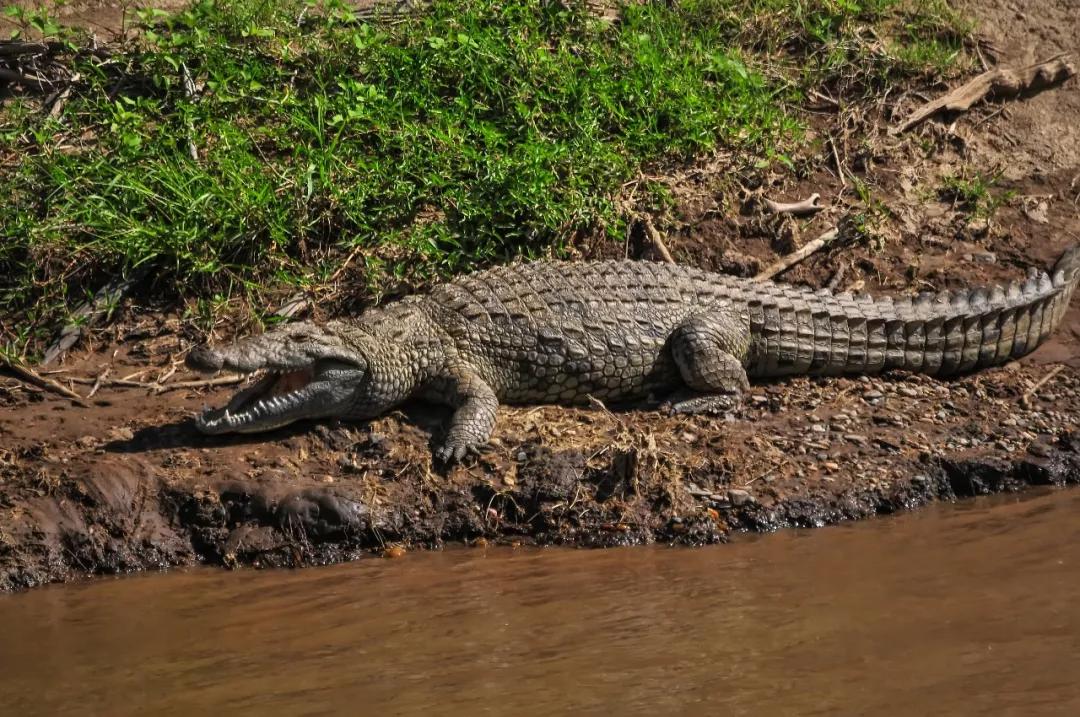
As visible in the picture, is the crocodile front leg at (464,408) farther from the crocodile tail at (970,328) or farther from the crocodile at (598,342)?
the crocodile tail at (970,328)

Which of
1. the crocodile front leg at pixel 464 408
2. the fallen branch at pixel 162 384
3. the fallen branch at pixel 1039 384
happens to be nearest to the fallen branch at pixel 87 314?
the fallen branch at pixel 162 384

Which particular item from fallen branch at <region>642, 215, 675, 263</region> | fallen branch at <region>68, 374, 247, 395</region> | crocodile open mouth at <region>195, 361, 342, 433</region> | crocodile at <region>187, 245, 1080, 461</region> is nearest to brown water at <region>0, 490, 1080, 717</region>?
crocodile open mouth at <region>195, 361, 342, 433</region>

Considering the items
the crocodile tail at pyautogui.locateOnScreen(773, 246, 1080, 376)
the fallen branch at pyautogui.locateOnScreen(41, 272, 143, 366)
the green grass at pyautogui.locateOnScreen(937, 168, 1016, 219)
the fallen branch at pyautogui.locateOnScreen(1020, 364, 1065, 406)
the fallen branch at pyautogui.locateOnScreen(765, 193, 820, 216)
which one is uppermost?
the green grass at pyautogui.locateOnScreen(937, 168, 1016, 219)

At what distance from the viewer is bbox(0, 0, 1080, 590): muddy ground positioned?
5707 millimetres

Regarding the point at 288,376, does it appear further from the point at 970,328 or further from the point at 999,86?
the point at 999,86

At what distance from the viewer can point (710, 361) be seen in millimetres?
6637

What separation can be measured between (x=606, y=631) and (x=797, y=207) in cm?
405

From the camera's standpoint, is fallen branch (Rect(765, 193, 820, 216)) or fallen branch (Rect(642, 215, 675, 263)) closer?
fallen branch (Rect(642, 215, 675, 263))

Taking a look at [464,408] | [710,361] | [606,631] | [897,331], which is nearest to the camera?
[606,631]

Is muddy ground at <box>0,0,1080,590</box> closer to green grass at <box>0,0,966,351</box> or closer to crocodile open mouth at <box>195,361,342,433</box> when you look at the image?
crocodile open mouth at <box>195,361,342,433</box>

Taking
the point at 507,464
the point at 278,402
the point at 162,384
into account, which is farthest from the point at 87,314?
the point at 507,464

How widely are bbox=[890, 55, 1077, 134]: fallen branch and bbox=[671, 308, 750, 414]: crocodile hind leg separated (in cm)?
279

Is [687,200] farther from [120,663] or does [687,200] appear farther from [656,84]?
[120,663]

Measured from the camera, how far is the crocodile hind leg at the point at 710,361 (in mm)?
6621
